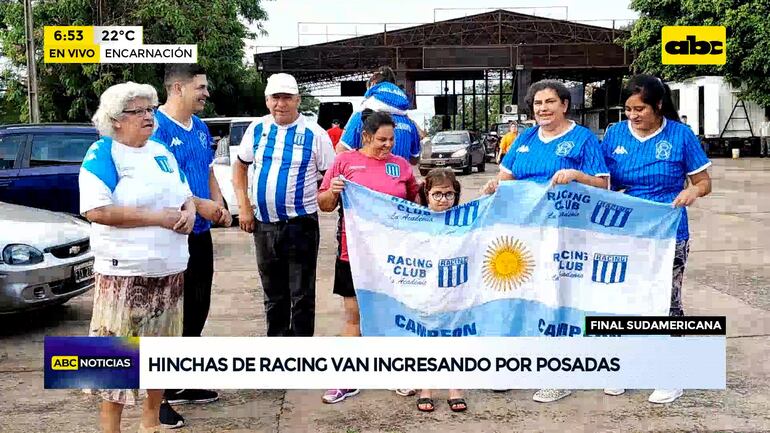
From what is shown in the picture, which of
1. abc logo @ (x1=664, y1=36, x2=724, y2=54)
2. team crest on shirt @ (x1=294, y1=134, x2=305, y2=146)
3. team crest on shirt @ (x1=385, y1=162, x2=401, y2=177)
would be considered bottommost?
team crest on shirt @ (x1=385, y1=162, x2=401, y2=177)

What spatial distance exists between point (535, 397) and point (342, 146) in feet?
6.26

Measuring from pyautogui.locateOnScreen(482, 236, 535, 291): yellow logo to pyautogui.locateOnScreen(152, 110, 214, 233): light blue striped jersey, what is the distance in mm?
1613

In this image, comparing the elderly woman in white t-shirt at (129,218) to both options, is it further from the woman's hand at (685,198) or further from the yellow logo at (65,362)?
the woman's hand at (685,198)

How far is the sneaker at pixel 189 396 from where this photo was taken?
201 inches

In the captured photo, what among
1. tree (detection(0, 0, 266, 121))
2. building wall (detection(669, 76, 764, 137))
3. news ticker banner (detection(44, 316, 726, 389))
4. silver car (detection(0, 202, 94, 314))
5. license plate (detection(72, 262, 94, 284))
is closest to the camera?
news ticker banner (detection(44, 316, 726, 389))

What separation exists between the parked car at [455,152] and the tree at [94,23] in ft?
26.4

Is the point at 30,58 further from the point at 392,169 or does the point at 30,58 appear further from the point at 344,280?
the point at 392,169

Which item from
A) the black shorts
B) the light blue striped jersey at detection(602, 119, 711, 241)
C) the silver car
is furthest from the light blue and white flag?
the silver car

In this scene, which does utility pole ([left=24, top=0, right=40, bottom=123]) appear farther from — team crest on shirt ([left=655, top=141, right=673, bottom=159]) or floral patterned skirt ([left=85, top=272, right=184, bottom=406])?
team crest on shirt ([left=655, top=141, right=673, bottom=159])

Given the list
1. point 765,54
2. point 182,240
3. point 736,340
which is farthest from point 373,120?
point 765,54

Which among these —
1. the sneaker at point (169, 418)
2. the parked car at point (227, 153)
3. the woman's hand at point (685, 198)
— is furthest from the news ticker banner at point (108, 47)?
the woman's hand at point (685, 198)

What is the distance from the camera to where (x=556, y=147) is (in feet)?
15.7

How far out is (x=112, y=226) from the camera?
12.4ft

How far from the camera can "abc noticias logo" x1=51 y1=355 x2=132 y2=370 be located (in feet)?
12.3
